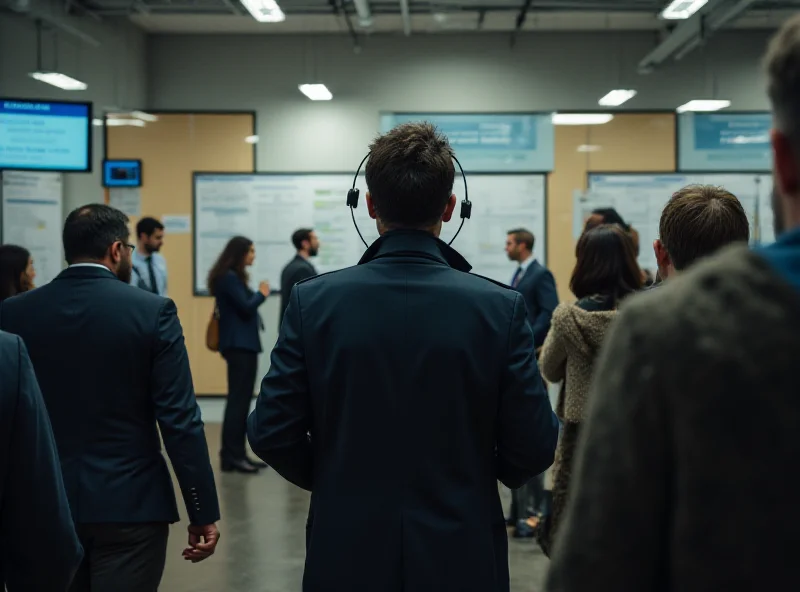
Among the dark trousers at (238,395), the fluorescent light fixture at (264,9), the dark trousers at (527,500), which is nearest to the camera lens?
the dark trousers at (527,500)

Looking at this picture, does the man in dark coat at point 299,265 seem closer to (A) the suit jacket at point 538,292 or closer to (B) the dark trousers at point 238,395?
(B) the dark trousers at point 238,395

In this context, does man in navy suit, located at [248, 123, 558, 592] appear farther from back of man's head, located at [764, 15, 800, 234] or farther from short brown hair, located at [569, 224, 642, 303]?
short brown hair, located at [569, 224, 642, 303]

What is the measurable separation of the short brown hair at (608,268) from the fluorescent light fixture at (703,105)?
222 inches

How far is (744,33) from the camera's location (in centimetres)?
919

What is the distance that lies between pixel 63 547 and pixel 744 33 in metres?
8.93

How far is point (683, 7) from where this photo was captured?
6637 mm

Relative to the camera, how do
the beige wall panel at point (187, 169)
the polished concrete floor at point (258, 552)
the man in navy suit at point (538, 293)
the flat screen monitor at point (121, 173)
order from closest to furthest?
the polished concrete floor at point (258, 552), the man in navy suit at point (538, 293), the flat screen monitor at point (121, 173), the beige wall panel at point (187, 169)

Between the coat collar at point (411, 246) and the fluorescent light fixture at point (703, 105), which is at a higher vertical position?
the fluorescent light fixture at point (703, 105)

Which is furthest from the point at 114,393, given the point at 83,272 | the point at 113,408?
the point at 83,272

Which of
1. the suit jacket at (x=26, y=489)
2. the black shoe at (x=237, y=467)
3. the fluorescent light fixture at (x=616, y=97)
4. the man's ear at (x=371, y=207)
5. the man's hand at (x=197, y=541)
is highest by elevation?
the fluorescent light fixture at (x=616, y=97)

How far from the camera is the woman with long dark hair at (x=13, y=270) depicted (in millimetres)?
3822

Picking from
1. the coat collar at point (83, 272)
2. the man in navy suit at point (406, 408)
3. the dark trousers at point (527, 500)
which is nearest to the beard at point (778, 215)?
the man in navy suit at point (406, 408)

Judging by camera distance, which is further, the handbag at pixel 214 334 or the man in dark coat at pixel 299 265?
the man in dark coat at pixel 299 265

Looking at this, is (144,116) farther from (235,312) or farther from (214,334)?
(235,312)
